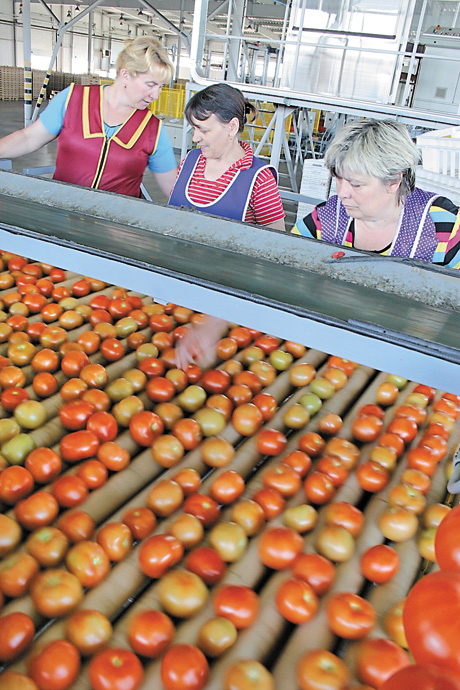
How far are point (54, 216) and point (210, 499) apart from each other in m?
0.88

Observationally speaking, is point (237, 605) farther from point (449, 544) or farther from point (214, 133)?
point (214, 133)

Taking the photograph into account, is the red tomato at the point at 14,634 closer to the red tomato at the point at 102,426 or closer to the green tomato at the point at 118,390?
the red tomato at the point at 102,426

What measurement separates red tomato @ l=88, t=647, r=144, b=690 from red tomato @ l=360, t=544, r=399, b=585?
586 mm

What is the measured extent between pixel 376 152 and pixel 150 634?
1632 mm

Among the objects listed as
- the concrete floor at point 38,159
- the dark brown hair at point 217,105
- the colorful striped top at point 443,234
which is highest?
the dark brown hair at point 217,105

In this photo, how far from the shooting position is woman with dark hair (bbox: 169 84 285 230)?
7.87 feet

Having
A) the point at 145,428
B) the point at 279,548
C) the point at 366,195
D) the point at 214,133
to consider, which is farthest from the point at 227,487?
the point at 214,133

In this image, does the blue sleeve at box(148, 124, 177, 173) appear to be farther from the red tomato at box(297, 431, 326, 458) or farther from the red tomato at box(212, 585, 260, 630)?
the red tomato at box(212, 585, 260, 630)

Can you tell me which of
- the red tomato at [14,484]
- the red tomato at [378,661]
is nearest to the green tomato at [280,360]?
the red tomato at [14,484]

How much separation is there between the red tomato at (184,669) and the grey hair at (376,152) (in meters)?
1.58

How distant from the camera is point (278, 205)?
102 inches

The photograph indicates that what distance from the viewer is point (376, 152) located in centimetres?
187

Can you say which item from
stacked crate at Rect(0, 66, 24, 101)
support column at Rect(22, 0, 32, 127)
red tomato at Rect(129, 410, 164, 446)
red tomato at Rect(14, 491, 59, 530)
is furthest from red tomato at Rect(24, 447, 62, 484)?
stacked crate at Rect(0, 66, 24, 101)

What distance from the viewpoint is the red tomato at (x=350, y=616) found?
118 cm
